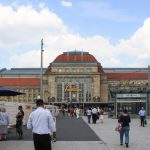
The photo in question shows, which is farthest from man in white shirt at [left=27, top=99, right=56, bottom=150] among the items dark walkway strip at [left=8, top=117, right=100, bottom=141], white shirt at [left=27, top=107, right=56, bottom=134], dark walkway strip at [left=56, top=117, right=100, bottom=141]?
dark walkway strip at [left=56, top=117, right=100, bottom=141]

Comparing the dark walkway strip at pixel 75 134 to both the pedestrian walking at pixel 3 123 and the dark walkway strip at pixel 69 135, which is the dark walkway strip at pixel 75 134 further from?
the pedestrian walking at pixel 3 123

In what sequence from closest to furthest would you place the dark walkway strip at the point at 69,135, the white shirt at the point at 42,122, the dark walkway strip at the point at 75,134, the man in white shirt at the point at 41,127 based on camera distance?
the man in white shirt at the point at 41,127 < the white shirt at the point at 42,122 < the dark walkway strip at the point at 69,135 < the dark walkway strip at the point at 75,134

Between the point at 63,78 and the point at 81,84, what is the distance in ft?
21.3

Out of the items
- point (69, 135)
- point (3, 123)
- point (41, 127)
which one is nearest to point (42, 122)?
point (41, 127)

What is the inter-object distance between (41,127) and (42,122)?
0.37 feet

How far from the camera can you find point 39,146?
11.7 meters

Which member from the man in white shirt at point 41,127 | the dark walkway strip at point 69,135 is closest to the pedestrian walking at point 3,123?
the dark walkway strip at point 69,135

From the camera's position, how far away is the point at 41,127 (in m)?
11.9

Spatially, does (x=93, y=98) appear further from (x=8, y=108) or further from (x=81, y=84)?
(x=8, y=108)

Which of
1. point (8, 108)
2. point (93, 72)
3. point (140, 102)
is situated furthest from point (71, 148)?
point (93, 72)

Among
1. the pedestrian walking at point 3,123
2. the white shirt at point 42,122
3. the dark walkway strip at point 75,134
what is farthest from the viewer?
the dark walkway strip at point 75,134

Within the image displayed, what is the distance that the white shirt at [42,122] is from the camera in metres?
11.9

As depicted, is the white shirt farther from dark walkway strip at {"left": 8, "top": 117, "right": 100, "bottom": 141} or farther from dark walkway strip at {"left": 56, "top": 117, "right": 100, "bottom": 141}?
dark walkway strip at {"left": 56, "top": 117, "right": 100, "bottom": 141}

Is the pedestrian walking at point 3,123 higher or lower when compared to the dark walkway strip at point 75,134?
higher
